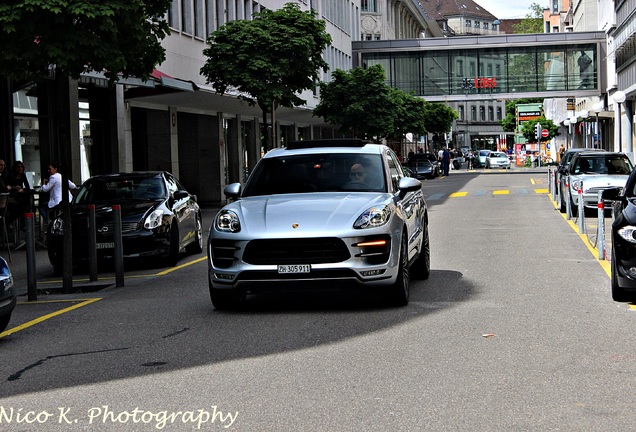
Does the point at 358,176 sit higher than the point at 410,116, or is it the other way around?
the point at 410,116

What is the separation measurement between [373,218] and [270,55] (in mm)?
21415

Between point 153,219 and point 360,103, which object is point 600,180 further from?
point 360,103

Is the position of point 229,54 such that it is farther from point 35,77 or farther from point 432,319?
point 432,319

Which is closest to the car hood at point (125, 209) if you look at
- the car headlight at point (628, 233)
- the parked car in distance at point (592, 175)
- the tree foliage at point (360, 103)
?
the car headlight at point (628, 233)

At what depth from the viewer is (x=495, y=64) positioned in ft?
246

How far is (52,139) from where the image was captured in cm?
2719

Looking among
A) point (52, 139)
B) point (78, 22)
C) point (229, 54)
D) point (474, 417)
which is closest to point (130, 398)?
point (474, 417)

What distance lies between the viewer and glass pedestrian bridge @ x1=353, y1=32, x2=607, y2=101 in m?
73.1

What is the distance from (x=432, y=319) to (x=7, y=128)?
56.9ft

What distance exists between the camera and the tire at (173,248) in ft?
55.0

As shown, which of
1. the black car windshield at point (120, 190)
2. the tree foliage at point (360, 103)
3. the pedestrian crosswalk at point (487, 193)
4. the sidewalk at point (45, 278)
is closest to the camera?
the sidewalk at point (45, 278)

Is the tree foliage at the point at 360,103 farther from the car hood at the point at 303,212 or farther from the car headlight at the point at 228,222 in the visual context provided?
the car headlight at the point at 228,222

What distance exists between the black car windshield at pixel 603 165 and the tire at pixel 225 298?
1739 centimetres

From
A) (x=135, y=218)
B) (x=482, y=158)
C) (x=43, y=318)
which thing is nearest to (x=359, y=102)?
(x=135, y=218)
